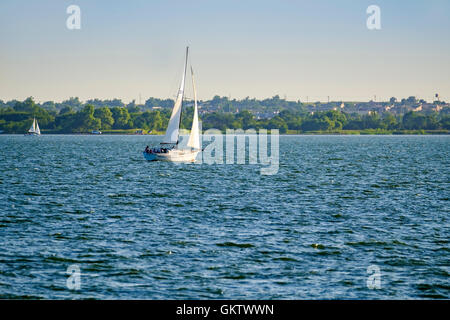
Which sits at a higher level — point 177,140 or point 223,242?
point 177,140

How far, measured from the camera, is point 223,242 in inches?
1351

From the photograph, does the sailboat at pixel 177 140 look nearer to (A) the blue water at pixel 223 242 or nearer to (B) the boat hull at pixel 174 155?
(B) the boat hull at pixel 174 155

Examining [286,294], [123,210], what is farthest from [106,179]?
[286,294]

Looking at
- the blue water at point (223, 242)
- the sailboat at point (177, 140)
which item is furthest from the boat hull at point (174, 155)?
the blue water at point (223, 242)

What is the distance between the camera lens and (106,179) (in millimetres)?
75750

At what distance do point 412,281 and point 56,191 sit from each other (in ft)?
138

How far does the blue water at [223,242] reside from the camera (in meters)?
25.9

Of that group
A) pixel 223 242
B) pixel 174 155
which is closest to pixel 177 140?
pixel 174 155

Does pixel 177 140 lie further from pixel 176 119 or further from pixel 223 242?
pixel 223 242

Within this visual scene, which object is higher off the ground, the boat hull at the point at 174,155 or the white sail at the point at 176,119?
the white sail at the point at 176,119

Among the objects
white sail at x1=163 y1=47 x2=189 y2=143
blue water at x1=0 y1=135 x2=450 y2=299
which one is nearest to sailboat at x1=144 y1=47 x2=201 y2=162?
white sail at x1=163 y1=47 x2=189 y2=143

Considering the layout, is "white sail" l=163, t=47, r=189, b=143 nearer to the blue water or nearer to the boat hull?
the boat hull
